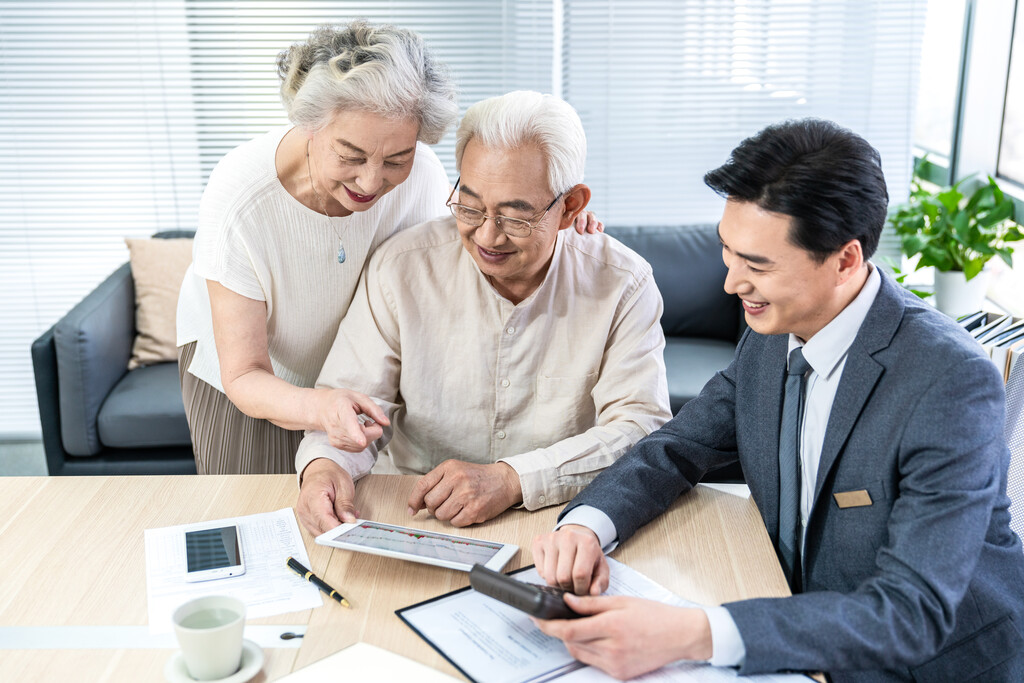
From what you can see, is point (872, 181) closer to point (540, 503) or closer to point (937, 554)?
point (937, 554)

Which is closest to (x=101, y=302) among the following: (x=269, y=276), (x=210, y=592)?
(x=269, y=276)

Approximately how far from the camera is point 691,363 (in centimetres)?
325

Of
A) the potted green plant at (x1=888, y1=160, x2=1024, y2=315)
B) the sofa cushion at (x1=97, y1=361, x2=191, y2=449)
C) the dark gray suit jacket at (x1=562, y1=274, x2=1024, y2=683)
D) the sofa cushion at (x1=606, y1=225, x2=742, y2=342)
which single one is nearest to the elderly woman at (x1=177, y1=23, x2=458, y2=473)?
the dark gray suit jacket at (x1=562, y1=274, x2=1024, y2=683)

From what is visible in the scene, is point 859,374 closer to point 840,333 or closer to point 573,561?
point 840,333

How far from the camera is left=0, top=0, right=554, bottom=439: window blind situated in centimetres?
358

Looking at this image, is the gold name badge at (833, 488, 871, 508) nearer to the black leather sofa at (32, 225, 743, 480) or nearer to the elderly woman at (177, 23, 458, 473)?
the elderly woman at (177, 23, 458, 473)

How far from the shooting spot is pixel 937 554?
3.54ft

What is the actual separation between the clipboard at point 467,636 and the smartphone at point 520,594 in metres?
0.05

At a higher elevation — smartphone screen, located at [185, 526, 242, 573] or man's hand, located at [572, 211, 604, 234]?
man's hand, located at [572, 211, 604, 234]

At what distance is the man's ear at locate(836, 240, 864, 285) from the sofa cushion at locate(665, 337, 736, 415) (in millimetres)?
1649

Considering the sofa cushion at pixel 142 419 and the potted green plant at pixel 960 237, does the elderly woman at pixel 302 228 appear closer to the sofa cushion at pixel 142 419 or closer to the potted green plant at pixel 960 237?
the sofa cushion at pixel 142 419

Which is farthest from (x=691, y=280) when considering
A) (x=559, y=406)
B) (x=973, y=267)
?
(x=559, y=406)

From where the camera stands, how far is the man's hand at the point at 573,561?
1211mm

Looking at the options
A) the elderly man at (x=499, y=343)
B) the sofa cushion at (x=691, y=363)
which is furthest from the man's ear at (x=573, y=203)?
the sofa cushion at (x=691, y=363)
